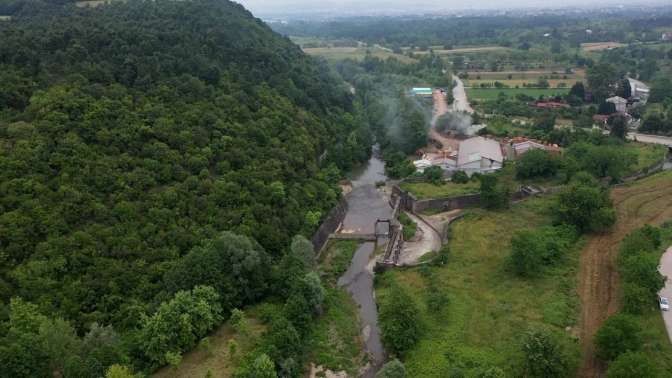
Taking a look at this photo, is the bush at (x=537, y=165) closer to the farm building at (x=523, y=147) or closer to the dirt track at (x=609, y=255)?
the farm building at (x=523, y=147)

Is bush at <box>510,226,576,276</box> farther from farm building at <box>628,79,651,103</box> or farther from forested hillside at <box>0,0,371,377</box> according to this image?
farm building at <box>628,79,651,103</box>

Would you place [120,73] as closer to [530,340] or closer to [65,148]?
[65,148]

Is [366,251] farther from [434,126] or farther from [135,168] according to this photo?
[434,126]

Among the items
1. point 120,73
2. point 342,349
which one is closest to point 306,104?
point 120,73

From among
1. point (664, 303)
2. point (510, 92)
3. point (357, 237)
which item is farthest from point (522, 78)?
point (664, 303)

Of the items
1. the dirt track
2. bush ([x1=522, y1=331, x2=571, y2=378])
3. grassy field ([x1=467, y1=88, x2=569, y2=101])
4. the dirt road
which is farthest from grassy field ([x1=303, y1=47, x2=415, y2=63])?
bush ([x1=522, y1=331, x2=571, y2=378])

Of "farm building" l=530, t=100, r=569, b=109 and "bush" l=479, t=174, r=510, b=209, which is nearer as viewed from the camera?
"bush" l=479, t=174, r=510, b=209

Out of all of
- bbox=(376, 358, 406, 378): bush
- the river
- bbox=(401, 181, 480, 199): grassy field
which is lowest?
the river
